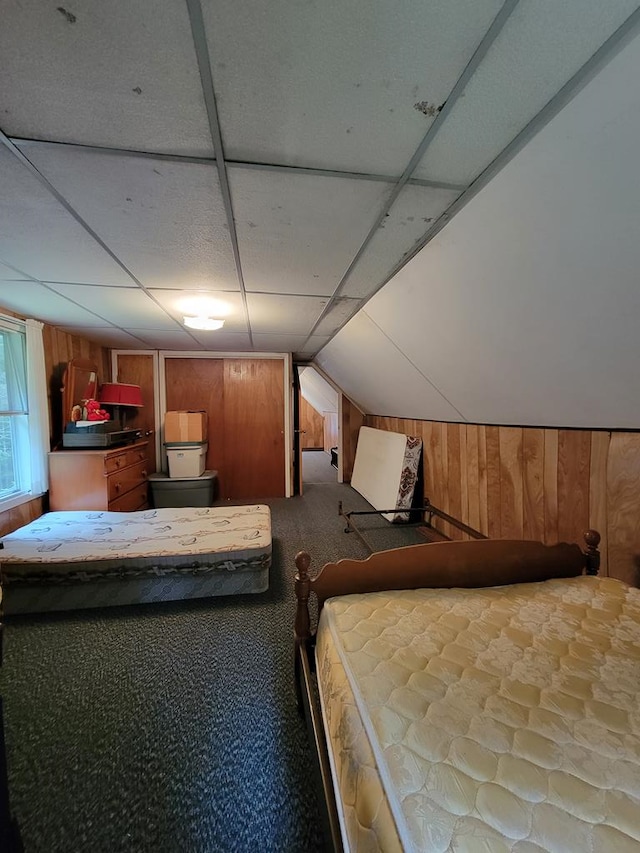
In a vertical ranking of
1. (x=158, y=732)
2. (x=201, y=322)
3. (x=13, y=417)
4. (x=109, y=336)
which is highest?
(x=109, y=336)

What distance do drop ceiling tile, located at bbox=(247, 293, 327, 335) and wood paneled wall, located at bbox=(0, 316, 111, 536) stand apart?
201cm

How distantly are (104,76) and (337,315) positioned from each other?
2.17 meters

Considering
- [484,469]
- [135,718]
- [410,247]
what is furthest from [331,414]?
[135,718]

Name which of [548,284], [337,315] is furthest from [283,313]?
[548,284]

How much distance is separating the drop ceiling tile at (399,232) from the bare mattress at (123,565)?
6.40 feet

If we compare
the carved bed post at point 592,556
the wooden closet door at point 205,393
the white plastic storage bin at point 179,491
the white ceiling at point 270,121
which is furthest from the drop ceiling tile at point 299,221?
the white plastic storage bin at point 179,491

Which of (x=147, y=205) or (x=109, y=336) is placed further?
(x=109, y=336)

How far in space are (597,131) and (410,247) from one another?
86cm

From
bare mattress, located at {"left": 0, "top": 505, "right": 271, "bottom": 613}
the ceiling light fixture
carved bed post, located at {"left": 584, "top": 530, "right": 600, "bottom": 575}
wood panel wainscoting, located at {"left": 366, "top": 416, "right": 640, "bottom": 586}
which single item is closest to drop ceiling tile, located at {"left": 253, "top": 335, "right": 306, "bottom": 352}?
the ceiling light fixture

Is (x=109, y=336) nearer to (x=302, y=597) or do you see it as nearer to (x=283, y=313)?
(x=283, y=313)

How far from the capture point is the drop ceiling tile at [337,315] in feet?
8.31

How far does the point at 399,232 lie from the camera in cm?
153

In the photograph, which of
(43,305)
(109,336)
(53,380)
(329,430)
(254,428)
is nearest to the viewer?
(43,305)

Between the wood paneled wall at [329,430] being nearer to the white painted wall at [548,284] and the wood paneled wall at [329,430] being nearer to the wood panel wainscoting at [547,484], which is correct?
the wood panel wainscoting at [547,484]
